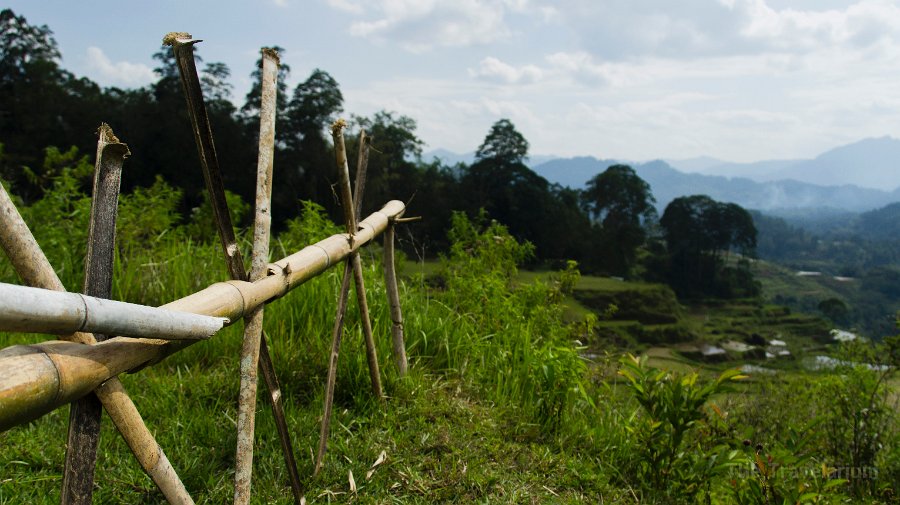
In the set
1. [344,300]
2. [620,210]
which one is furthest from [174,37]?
[620,210]

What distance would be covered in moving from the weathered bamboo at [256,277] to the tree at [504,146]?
1805 inches

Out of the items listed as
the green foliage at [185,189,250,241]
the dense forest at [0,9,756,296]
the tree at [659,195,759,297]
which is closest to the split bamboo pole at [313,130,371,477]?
the green foliage at [185,189,250,241]

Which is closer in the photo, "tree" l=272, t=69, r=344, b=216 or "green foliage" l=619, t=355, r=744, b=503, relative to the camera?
"green foliage" l=619, t=355, r=744, b=503

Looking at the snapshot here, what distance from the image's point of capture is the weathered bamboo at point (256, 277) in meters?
2.08

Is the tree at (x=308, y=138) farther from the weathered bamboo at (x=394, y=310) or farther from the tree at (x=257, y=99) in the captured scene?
the weathered bamboo at (x=394, y=310)

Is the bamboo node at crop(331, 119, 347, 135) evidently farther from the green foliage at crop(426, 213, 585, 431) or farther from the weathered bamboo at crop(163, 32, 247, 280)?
the green foliage at crop(426, 213, 585, 431)

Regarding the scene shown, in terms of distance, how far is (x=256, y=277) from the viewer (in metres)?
2.17

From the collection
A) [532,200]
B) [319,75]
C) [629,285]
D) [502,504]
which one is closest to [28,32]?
[319,75]

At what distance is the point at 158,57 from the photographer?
110ft

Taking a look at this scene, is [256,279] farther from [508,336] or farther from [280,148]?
[280,148]

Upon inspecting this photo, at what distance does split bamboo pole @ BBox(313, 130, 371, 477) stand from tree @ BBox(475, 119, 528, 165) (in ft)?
147

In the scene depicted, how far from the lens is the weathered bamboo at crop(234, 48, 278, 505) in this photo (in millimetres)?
2078

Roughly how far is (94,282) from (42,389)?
0.95 ft

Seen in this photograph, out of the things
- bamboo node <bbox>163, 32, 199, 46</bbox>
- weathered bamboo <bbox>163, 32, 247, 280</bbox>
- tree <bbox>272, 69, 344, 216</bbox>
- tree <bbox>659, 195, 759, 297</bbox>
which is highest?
tree <bbox>272, 69, 344, 216</bbox>
